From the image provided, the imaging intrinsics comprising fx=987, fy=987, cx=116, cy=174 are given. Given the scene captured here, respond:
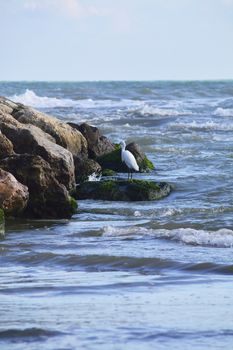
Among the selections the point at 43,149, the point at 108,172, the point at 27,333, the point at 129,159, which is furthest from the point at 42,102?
the point at 27,333

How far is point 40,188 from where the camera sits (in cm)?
1220

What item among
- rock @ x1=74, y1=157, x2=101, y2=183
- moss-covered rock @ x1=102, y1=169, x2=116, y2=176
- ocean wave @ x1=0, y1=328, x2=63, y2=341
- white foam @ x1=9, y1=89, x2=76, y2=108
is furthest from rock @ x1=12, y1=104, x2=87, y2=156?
white foam @ x1=9, y1=89, x2=76, y2=108

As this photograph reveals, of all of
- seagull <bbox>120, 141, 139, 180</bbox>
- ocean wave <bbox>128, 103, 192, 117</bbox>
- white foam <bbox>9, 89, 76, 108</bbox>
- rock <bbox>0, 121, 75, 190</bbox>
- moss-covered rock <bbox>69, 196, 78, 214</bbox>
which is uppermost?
rock <bbox>0, 121, 75, 190</bbox>

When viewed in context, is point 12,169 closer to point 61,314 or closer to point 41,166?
point 41,166

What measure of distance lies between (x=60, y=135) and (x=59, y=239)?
220 inches

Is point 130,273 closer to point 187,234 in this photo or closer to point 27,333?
point 187,234

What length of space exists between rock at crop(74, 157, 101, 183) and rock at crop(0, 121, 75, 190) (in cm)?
150

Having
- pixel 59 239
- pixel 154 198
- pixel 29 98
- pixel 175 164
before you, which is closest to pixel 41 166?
pixel 59 239

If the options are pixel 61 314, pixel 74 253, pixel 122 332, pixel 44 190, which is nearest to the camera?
pixel 122 332

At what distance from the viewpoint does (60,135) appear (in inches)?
641

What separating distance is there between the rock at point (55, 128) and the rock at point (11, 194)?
4.40 metres

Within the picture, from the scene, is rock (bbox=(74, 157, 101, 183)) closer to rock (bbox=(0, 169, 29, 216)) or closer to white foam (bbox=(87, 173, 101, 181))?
white foam (bbox=(87, 173, 101, 181))

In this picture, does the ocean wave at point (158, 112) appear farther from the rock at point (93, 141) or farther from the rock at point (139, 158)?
the rock at point (93, 141)

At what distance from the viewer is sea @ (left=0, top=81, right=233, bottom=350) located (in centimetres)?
618
